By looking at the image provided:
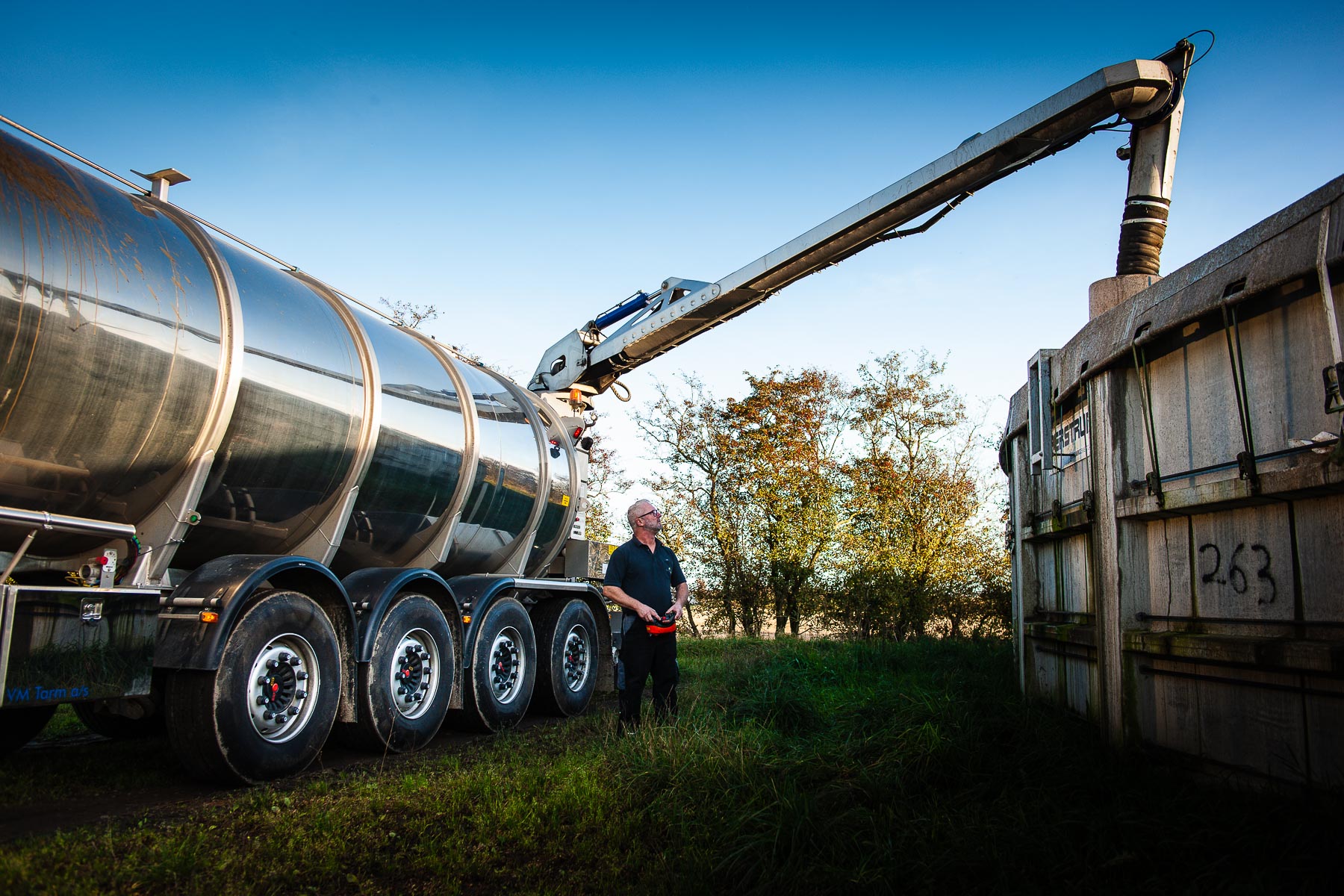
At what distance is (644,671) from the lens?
6.23 m

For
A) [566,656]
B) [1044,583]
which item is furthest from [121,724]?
[1044,583]

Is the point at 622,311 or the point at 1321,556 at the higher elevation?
the point at 622,311

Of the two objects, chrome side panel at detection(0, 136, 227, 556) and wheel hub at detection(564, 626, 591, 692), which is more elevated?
chrome side panel at detection(0, 136, 227, 556)

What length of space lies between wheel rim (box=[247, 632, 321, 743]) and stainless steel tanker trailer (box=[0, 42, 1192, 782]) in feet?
0.05

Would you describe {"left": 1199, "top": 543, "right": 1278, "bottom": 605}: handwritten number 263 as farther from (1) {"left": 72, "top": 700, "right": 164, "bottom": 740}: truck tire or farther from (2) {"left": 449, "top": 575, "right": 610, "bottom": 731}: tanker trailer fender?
(1) {"left": 72, "top": 700, "right": 164, "bottom": 740}: truck tire

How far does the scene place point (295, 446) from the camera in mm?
5555

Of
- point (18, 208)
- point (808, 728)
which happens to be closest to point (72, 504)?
point (18, 208)

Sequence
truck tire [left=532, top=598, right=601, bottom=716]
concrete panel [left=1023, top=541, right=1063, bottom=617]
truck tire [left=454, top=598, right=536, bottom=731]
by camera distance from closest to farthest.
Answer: concrete panel [left=1023, top=541, right=1063, bottom=617], truck tire [left=454, top=598, right=536, bottom=731], truck tire [left=532, top=598, right=601, bottom=716]

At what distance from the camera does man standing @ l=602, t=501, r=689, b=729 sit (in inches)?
245

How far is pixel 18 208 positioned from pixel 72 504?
1.42 metres

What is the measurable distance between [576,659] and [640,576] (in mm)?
2828

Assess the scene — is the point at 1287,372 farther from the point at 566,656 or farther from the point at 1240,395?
the point at 566,656

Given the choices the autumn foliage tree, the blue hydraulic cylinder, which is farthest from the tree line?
the blue hydraulic cylinder

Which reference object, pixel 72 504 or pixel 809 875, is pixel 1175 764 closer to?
pixel 809 875
